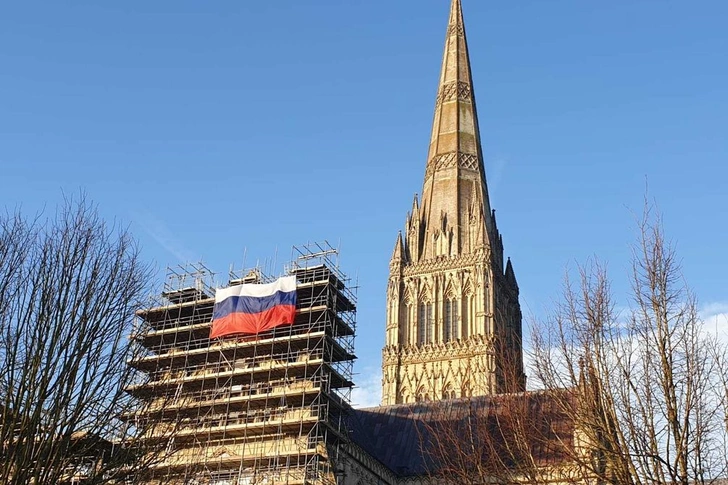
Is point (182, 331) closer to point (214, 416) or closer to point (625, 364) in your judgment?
point (214, 416)

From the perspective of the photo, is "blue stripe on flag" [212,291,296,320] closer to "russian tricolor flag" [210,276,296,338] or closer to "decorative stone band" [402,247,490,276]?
"russian tricolor flag" [210,276,296,338]

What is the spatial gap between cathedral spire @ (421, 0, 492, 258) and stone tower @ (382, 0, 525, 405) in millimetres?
93

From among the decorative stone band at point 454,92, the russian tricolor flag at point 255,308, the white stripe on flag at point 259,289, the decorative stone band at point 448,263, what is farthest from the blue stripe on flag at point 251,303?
the decorative stone band at point 454,92

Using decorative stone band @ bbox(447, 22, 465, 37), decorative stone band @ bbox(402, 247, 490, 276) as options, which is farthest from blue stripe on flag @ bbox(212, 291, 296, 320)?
decorative stone band @ bbox(447, 22, 465, 37)

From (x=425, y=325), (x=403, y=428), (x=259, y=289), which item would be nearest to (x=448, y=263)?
(x=425, y=325)

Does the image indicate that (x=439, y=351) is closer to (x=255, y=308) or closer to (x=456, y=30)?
(x=255, y=308)

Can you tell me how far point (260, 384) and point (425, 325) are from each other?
82.3ft

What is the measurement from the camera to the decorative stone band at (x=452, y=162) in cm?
7212

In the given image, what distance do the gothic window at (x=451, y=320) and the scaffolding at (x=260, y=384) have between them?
19313 millimetres

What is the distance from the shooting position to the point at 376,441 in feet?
151

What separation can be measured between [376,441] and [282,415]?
30.4 feet

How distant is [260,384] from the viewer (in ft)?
129

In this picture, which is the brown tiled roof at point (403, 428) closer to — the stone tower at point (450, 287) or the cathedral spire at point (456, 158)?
the stone tower at point (450, 287)

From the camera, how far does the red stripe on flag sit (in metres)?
40.4
